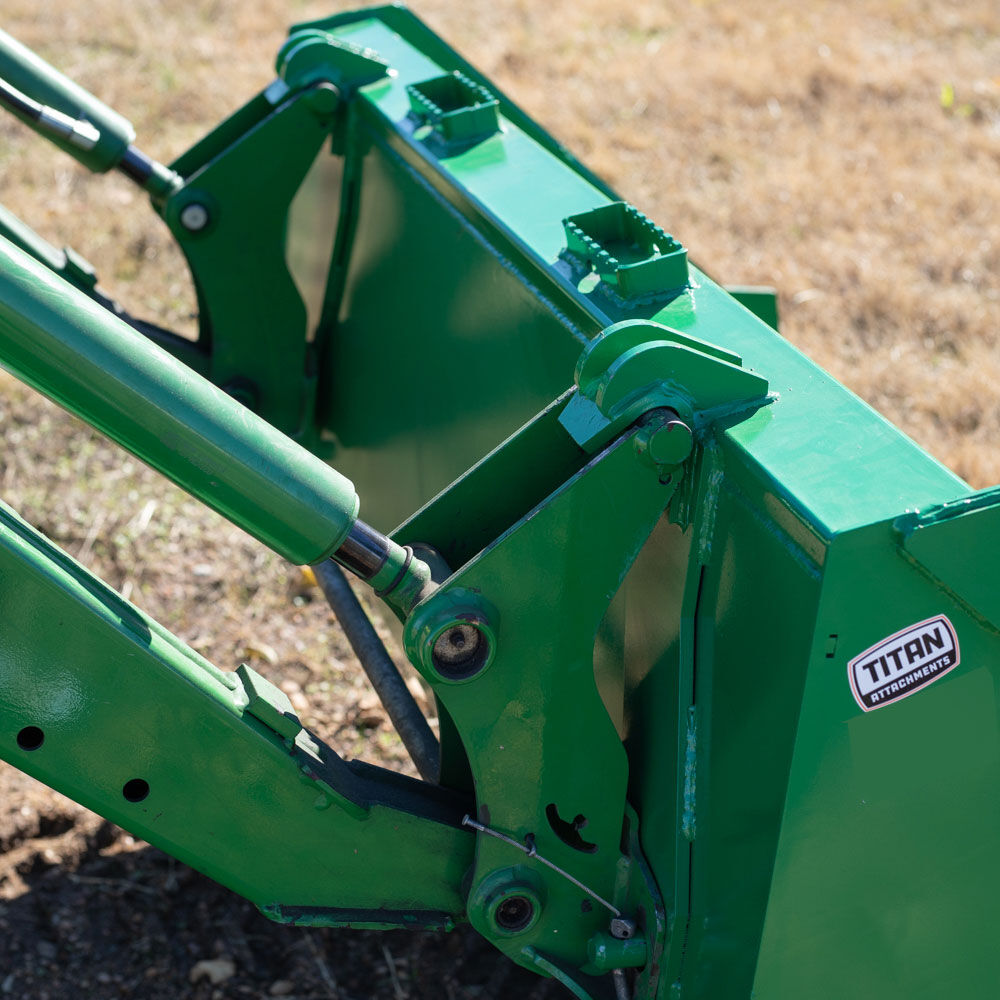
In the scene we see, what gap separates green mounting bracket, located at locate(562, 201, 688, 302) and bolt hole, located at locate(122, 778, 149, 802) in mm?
1058

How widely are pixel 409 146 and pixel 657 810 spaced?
157 centimetres

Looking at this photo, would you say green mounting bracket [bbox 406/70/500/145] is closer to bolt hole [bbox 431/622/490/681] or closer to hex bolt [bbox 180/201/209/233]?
Result: hex bolt [bbox 180/201/209/233]

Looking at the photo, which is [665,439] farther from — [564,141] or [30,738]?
[564,141]

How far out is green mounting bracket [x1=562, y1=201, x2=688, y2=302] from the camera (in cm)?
209

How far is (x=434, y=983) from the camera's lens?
8.83 feet

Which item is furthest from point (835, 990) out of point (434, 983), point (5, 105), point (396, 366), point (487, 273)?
point (5, 105)

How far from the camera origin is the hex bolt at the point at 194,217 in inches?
125

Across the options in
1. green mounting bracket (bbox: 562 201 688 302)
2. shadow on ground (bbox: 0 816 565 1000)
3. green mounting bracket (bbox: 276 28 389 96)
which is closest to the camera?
green mounting bracket (bbox: 562 201 688 302)

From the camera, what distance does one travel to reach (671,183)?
5828 mm

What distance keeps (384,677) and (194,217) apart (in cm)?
133

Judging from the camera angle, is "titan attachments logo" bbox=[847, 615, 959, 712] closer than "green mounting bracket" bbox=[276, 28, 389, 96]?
Yes

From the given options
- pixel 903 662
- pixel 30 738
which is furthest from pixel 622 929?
pixel 30 738

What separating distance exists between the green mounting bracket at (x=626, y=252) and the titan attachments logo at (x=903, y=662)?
0.74m

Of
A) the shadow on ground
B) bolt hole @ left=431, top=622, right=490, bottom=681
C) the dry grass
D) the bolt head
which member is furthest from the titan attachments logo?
the dry grass
